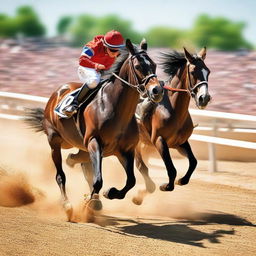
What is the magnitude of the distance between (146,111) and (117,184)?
1.87m

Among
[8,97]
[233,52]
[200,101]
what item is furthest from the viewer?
[233,52]

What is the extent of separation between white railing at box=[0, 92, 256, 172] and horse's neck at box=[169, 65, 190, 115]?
6.05 feet

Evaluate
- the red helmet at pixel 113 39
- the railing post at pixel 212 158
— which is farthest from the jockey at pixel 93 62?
the railing post at pixel 212 158

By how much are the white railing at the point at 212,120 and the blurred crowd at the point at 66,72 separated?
1932mm

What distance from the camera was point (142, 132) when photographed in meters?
8.61

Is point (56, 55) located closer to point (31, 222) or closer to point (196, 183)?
point (196, 183)

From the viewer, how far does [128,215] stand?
313 inches

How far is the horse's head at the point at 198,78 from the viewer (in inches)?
295

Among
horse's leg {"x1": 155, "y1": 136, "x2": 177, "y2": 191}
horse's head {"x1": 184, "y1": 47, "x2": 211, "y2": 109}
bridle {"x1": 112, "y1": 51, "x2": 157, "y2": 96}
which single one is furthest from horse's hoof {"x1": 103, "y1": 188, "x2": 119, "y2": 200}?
horse's head {"x1": 184, "y1": 47, "x2": 211, "y2": 109}

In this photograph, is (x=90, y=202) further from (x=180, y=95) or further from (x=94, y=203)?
(x=180, y=95)

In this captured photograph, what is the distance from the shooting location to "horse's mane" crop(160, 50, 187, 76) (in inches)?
327

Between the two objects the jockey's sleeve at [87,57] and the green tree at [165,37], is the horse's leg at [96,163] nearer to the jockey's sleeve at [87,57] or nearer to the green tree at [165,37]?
the jockey's sleeve at [87,57]

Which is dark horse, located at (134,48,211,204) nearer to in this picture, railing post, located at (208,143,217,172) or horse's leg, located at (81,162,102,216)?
horse's leg, located at (81,162,102,216)

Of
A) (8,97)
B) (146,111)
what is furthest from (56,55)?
(146,111)
